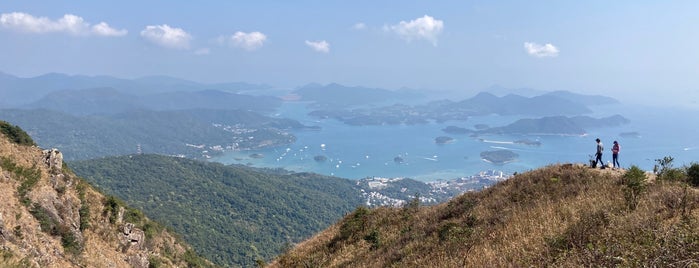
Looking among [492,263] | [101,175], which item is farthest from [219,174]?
[492,263]

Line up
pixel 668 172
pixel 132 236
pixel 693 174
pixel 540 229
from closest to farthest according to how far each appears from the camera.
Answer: pixel 540 229 → pixel 668 172 → pixel 693 174 → pixel 132 236

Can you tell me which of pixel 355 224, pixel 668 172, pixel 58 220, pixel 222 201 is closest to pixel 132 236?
pixel 58 220

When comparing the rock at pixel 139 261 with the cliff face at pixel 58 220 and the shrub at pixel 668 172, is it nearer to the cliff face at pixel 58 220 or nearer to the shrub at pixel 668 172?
the cliff face at pixel 58 220

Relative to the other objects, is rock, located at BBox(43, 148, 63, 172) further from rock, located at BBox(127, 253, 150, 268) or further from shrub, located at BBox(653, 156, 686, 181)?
shrub, located at BBox(653, 156, 686, 181)

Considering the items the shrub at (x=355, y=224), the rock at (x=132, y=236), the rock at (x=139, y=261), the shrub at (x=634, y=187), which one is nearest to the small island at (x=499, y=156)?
the rock at (x=132, y=236)

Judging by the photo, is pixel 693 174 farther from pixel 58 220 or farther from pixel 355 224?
pixel 58 220

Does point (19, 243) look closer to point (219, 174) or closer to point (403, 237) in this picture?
point (403, 237)

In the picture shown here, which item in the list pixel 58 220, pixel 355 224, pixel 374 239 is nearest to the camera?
pixel 374 239

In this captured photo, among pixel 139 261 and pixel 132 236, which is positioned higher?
pixel 132 236
